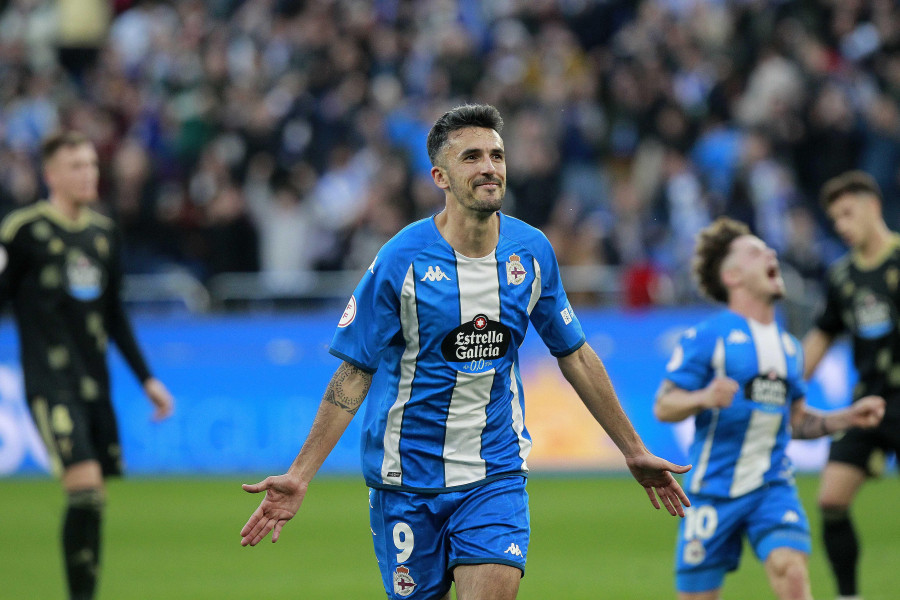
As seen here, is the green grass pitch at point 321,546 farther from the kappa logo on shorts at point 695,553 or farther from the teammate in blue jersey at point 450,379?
the teammate in blue jersey at point 450,379

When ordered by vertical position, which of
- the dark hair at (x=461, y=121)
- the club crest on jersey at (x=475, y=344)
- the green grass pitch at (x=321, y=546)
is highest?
the dark hair at (x=461, y=121)

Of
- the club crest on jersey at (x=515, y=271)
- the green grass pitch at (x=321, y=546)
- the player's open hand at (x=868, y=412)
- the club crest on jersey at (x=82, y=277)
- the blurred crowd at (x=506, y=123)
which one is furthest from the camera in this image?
the blurred crowd at (x=506, y=123)

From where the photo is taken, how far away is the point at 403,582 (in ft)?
17.4

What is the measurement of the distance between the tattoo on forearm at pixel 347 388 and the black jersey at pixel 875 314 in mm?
4454

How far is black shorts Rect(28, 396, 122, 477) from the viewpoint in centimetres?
768

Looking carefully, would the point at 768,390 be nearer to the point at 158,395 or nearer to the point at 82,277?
the point at 158,395

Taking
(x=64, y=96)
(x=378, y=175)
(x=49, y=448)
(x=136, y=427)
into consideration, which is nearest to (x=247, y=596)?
(x=49, y=448)

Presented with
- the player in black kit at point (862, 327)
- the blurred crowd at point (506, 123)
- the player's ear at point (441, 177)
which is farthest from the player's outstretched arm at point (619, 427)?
the blurred crowd at point (506, 123)

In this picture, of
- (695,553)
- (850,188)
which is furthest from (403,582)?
(850,188)

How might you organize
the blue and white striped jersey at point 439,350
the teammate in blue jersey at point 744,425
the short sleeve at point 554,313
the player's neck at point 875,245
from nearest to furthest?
1. the blue and white striped jersey at point 439,350
2. the short sleeve at point 554,313
3. the teammate in blue jersey at point 744,425
4. the player's neck at point 875,245

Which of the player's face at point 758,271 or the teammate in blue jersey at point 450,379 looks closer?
the teammate in blue jersey at point 450,379

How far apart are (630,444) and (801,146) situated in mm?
12341

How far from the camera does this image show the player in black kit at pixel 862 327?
823cm

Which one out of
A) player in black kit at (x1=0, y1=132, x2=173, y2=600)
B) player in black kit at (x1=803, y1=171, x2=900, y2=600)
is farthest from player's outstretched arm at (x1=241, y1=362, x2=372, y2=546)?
player in black kit at (x1=803, y1=171, x2=900, y2=600)
